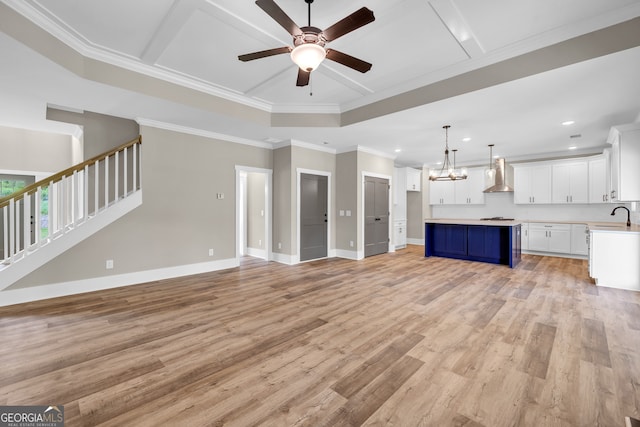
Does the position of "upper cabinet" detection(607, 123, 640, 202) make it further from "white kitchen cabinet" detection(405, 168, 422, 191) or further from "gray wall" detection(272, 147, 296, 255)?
"gray wall" detection(272, 147, 296, 255)

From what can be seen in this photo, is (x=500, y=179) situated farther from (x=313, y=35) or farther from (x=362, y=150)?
(x=313, y=35)

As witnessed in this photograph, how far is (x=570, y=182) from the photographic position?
686cm

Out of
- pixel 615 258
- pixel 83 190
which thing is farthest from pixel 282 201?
pixel 615 258

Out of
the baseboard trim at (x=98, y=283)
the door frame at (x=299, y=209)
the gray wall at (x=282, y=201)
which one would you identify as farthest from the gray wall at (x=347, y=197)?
the baseboard trim at (x=98, y=283)

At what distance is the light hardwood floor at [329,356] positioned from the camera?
66.2 inches

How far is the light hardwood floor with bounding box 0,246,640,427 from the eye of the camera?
1.68m

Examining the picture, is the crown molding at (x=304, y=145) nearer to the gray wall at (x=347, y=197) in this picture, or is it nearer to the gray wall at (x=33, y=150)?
the gray wall at (x=347, y=197)

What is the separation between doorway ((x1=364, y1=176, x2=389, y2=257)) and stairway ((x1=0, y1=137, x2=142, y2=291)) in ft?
16.2

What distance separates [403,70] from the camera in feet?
12.0

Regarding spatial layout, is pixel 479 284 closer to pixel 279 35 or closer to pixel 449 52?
pixel 449 52

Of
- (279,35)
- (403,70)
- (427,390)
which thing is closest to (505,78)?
(403,70)

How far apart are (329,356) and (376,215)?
5.28 m

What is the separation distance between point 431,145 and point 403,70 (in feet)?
10.6

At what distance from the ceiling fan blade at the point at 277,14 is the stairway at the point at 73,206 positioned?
11.5 ft
